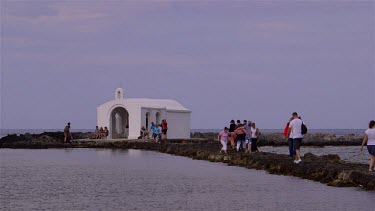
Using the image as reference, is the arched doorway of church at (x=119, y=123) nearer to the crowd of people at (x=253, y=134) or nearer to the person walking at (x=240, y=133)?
the crowd of people at (x=253, y=134)

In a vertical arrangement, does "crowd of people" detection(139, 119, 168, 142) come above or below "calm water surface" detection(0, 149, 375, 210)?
above

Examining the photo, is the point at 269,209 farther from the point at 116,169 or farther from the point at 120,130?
the point at 120,130

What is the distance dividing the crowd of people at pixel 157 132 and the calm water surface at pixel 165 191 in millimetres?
20032

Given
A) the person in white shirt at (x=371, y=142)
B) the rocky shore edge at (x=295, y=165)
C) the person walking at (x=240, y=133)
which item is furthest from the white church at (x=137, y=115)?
the person in white shirt at (x=371, y=142)

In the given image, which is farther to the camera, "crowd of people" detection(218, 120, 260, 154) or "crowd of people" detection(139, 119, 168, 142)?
"crowd of people" detection(139, 119, 168, 142)

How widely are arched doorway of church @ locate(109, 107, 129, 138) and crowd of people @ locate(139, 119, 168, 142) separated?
347cm

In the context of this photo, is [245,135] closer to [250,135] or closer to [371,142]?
[250,135]

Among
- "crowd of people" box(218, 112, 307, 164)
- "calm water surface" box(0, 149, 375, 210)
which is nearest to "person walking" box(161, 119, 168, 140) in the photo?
"crowd of people" box(218, 112, 307, 164)

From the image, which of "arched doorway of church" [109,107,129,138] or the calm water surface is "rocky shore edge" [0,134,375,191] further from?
"arched doorway of church" [109,107,129,138]

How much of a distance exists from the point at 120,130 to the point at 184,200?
41.4 m

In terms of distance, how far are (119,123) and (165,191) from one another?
39175 mm

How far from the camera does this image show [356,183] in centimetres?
1778

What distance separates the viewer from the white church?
50.8 metres

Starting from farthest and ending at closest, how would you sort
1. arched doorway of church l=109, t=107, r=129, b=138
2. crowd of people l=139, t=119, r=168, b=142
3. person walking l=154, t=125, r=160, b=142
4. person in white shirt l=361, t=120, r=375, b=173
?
arched doorway of church l=109, t=107, r=129, b=138 → person walking l=154, t=125, r=160, b=142 → crowd of people l=139, t=119, r=168, b=142 → person in white shirt l=361, t=120, r=375, b=173
